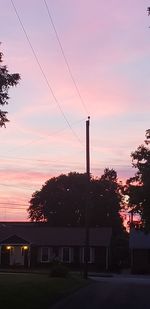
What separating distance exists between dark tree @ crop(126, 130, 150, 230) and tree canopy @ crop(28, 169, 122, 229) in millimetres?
60107

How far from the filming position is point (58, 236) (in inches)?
3036

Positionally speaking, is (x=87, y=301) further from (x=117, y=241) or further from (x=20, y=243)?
(x=117, y=241)

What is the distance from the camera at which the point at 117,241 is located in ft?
302

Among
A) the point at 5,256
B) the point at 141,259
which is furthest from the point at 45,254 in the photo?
the point at 141,259

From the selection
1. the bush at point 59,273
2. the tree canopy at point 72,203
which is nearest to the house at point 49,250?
the tree canopy at point 72,203

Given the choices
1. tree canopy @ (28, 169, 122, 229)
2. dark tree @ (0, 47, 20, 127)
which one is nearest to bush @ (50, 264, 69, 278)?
dark tree @ (0, 47, 20, 127)

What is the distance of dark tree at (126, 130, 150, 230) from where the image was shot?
41.7m

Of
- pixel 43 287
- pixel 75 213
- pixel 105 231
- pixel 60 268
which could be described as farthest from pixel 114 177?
pixel 43 287

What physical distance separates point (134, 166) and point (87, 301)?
62.7 feet

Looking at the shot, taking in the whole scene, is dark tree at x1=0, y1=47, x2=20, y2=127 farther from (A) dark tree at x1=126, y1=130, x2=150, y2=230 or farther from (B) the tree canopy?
(B) the tree canopy

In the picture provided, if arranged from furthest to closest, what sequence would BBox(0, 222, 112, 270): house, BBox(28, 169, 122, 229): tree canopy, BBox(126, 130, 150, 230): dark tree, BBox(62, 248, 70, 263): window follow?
BBox(28, 169, 122, 229): tree canopy, BBox(62, 248, 70, 263): window, BBox(0, 222, 112, 270): house, BBox(126, 130, 150, 230): dark tree

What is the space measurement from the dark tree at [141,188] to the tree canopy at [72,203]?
60.1m

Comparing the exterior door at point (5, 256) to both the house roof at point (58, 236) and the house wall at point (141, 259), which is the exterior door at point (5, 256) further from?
the house wall at point (141, 259)

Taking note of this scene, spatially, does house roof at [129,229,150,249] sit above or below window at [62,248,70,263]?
above
